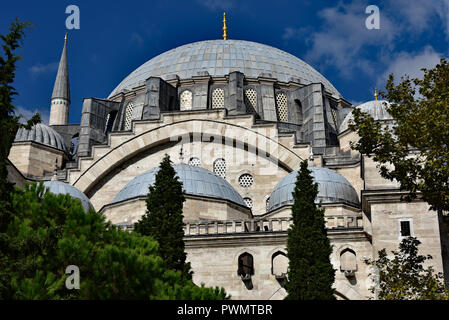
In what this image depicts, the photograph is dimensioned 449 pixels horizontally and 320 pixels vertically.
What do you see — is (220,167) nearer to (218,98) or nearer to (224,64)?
(218,98)

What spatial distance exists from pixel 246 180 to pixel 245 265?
571 cm

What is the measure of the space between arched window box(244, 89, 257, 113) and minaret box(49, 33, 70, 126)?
403 inches

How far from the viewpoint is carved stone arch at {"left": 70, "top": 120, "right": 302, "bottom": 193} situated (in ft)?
93.6

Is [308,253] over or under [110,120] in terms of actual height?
under

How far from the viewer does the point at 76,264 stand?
1309 cm

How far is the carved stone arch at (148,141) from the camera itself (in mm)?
28516

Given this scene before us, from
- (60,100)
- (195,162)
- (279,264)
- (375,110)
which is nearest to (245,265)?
(279,264)

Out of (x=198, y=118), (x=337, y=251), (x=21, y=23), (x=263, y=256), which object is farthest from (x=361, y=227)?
(x=21, y=23)

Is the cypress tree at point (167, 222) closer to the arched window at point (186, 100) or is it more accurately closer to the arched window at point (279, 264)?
the arched window at point (279, 264)

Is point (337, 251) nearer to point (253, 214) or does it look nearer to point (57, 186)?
point (253, 214)

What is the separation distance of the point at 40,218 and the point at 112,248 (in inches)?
70.4

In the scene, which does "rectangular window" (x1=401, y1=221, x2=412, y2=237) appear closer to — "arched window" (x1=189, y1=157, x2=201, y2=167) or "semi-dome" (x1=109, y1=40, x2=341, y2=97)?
"arched window" (x1=189, y1=157, x2=201, y2=167)

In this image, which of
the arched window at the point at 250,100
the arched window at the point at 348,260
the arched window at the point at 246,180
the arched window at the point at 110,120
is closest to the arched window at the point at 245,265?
the arched window at the point at 348,260

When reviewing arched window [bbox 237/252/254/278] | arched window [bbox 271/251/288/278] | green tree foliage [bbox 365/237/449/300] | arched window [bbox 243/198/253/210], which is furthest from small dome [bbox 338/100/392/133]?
green tree foliage [bbox 365/237/449/300]
